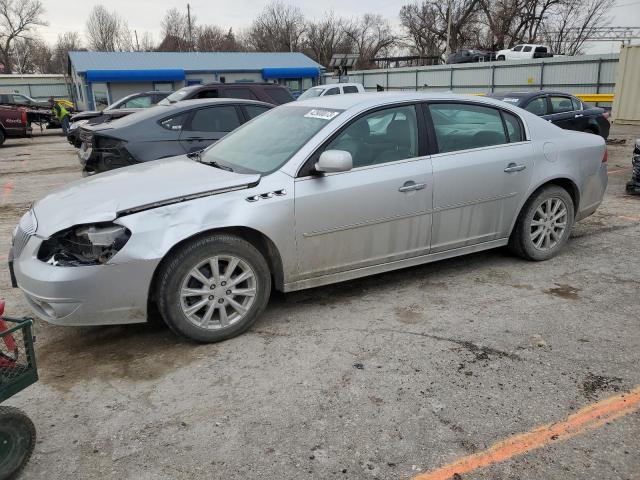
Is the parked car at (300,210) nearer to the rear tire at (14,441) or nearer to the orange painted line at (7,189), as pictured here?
the rear tire at (14,441)

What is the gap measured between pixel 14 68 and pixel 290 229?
92081 millimetres

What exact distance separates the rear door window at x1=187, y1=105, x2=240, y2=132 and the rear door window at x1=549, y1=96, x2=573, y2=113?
768 centimetres

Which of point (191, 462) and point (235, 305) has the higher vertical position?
point (235, 305)

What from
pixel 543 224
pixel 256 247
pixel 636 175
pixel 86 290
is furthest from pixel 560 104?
pixel 86 290

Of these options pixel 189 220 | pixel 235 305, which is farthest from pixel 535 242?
pixel 189 220

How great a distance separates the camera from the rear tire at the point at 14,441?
7.79 feet

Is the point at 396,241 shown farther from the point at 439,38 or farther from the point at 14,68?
the point at 14,68

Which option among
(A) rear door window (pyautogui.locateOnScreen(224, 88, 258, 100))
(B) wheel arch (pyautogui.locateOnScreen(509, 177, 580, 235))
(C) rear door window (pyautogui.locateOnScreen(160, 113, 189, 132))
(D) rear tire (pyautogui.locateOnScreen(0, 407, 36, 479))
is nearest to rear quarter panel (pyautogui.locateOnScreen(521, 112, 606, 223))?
(B) wheel arch (pyautogui.locateOnScreen(509, 177, 580, 235))

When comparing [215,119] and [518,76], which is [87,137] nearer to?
[215,119]

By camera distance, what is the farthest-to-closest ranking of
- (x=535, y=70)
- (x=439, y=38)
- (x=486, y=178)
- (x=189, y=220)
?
(x=439, y=38) → (x=535, y=70) → (x=486, y=178) → (x=189, y=220)

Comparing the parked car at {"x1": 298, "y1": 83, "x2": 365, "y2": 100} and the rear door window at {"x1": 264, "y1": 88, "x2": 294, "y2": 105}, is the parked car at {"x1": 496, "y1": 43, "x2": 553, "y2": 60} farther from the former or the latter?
the rear door window at {"x1": 264, "y1": 88, "x2": 294, "y2": 105}

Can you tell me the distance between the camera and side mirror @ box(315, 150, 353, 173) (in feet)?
12.3

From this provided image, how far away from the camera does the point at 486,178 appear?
4.59 metres

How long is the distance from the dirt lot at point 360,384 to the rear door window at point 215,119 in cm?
399
